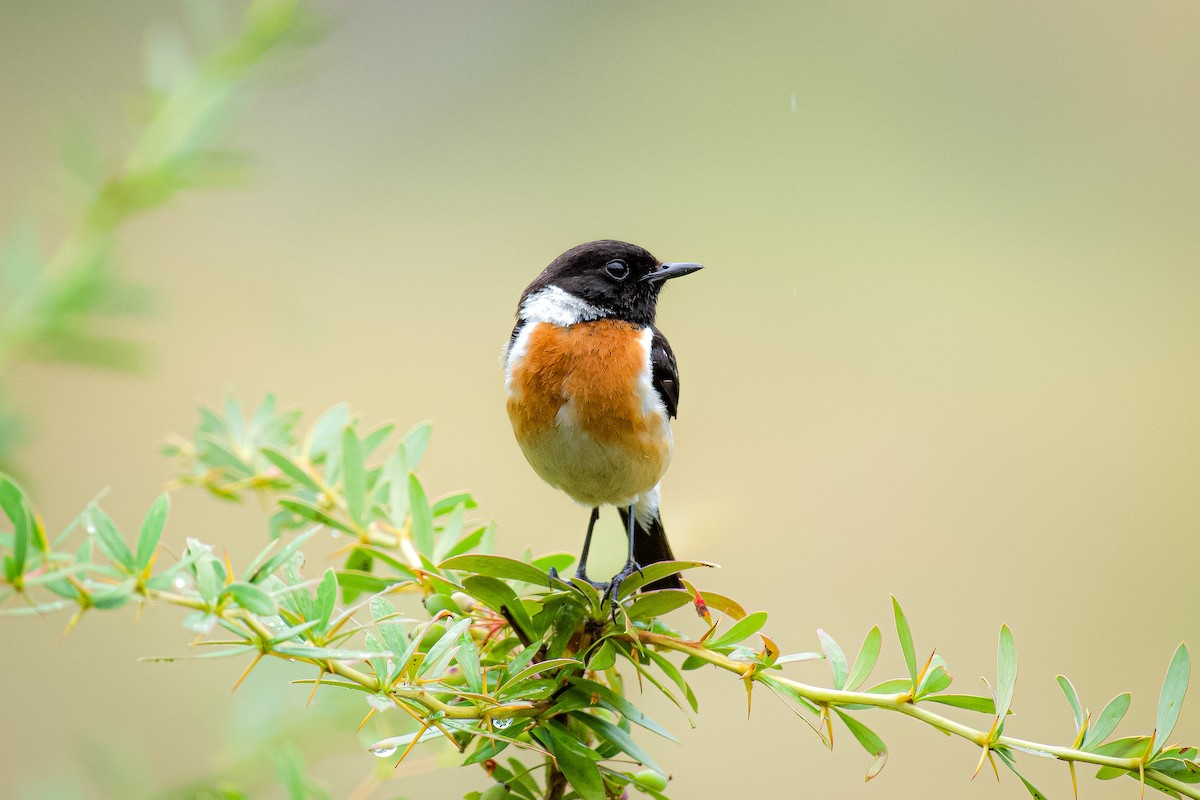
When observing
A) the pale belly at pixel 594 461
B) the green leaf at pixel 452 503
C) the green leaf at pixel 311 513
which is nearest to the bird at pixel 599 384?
the pale belly at pixel 594 461

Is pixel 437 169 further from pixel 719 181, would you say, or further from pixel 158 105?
pixel 158 105

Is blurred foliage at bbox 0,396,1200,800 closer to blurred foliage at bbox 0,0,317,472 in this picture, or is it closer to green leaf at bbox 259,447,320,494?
green leaf at bbox 259,447,320,494

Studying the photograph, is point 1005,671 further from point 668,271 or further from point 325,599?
point 668,271

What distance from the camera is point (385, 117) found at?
4480mm

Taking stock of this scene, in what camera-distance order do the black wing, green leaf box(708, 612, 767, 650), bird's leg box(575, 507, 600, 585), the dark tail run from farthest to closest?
the dark tail
the black wing
bird's leg box(575, 507, 600, 585)
green leaf box(708, 612, 767, 650)

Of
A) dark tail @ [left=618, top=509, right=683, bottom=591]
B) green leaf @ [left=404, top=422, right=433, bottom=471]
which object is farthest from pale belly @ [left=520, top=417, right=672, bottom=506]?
green leaf @ [left=404, top=422, right=433, bottom=471]

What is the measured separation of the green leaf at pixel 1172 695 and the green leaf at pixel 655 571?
0.38m

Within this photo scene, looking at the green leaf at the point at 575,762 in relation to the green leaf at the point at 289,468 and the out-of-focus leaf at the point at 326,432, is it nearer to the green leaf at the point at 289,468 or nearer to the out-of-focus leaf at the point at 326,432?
the green leaf at the point at 289,468

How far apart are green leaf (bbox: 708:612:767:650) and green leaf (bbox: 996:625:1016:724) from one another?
0.63 ft

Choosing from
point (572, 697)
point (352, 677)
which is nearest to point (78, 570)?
point (352, 677)

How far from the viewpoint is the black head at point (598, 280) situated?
1851 mm

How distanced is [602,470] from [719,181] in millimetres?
2953

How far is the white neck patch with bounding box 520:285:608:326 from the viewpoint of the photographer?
1.83 m

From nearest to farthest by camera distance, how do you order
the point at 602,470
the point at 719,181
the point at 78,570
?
the point at 78,570
the point at 602,470
the point at 719,181
